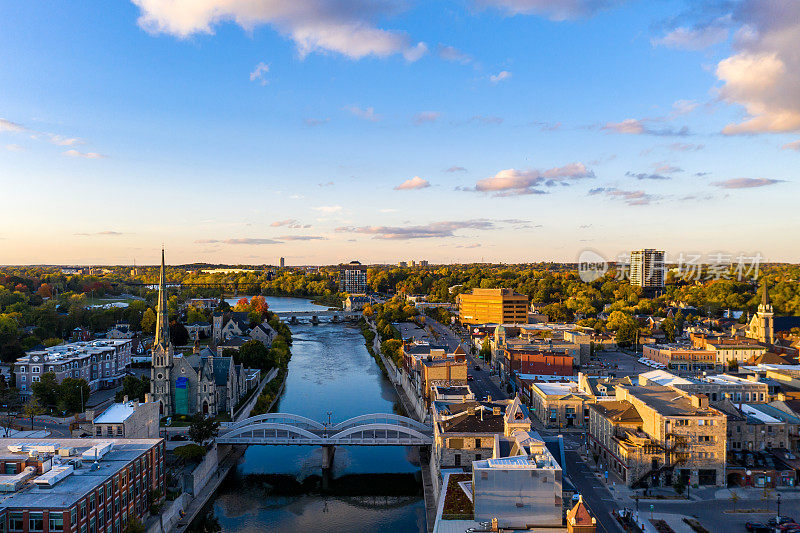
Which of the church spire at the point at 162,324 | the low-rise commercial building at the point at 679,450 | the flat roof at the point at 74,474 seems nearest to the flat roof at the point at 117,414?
the flat roof at the point at 74,474

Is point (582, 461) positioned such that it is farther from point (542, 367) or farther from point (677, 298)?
point (677, 298)

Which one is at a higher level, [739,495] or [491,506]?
[491,506]

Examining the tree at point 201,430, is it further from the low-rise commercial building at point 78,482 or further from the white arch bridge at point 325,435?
the low-rise commercial building at point 78,482

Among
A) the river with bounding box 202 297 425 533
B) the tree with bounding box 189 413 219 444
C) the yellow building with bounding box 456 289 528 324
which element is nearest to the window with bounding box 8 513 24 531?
the river with bounding box 202 297 425 533

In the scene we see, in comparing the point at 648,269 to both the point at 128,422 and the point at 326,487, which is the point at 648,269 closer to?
the point at 326,487

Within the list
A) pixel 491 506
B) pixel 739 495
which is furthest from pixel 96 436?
pixel 739 495
